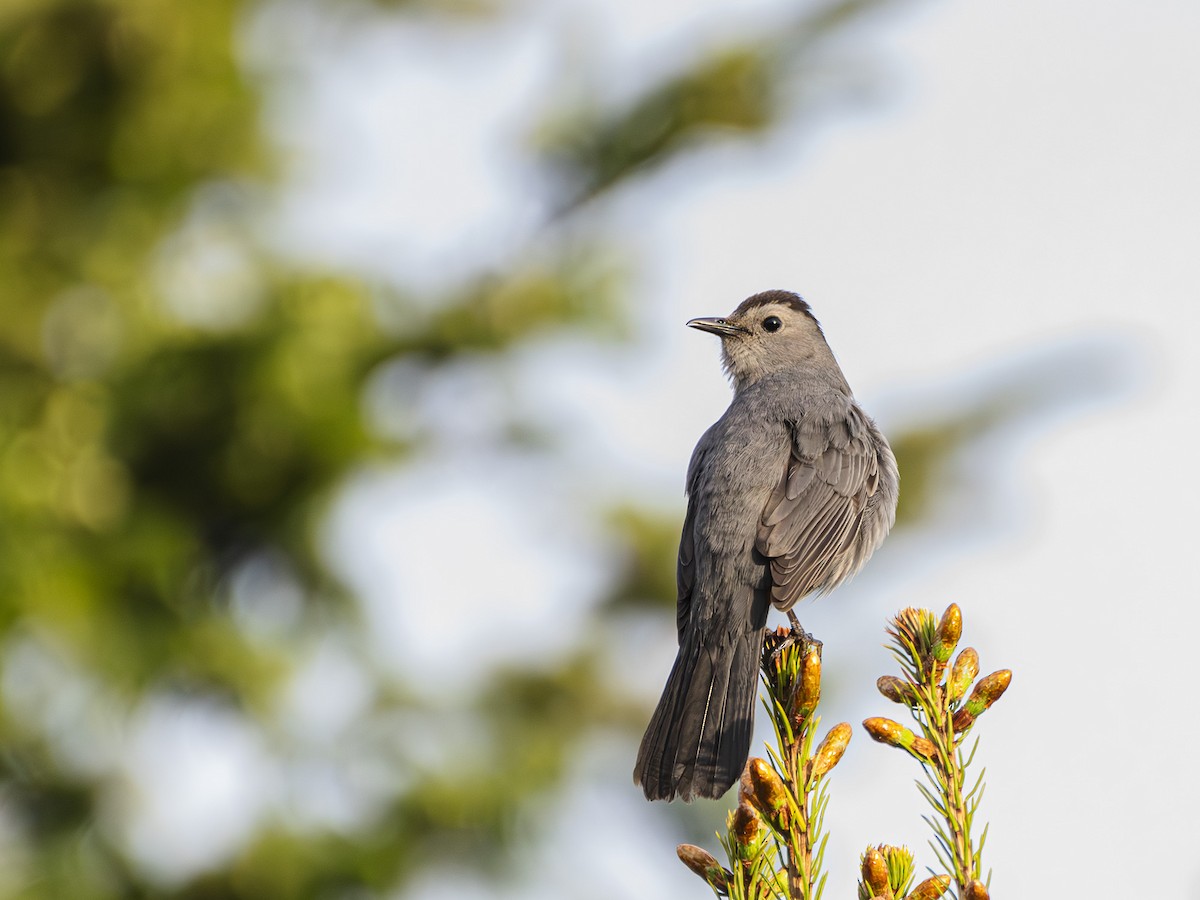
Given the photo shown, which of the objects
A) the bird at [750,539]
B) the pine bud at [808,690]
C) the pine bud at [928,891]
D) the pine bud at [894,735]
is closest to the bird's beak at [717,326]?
the bird at [750,539]

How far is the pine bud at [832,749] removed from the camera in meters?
2.63

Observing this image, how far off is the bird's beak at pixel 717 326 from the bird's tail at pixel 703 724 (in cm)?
185

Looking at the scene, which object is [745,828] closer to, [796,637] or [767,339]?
[796,637]

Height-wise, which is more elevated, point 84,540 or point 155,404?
point 155,404

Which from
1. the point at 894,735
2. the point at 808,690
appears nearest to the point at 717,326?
the point at 808,690

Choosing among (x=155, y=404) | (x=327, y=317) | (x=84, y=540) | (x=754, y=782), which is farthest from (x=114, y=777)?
(x=754, y=782)

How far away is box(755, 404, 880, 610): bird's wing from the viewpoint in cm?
431

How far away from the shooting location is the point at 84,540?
616 centimetres

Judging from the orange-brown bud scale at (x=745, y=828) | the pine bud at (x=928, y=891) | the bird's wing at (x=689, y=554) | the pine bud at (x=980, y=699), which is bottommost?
the pine bud at (x=928, y=891)

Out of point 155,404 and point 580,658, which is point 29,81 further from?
point 580,658

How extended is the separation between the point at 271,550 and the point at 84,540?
34.0 inches

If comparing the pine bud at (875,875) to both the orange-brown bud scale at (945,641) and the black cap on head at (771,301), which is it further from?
the black cap on head at (771,301)

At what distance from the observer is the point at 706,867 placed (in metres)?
2.41

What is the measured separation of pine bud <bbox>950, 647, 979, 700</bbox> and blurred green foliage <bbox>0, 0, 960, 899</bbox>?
406cm
